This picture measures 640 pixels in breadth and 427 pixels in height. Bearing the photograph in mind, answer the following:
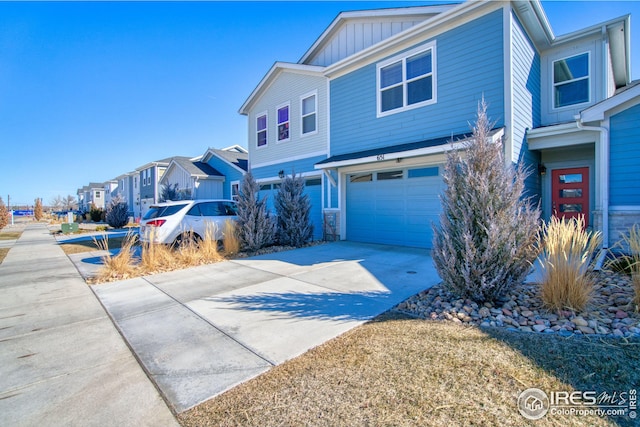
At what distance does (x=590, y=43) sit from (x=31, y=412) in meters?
13.1

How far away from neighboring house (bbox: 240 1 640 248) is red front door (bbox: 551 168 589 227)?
30 mm

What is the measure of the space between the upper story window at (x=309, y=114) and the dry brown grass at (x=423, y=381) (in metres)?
10.0

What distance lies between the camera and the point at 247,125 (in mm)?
15461

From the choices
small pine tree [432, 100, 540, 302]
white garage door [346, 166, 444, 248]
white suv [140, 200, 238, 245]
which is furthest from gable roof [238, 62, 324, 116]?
small pine tree [432, 100, 540, 302]

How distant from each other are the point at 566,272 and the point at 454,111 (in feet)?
17.8

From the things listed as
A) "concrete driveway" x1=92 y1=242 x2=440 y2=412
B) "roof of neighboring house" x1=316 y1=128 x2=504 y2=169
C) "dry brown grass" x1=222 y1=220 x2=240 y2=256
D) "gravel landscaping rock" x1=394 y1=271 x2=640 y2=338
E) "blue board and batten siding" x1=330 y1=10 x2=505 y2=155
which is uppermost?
"blue board and batten siding" x1=330 y1=10 x2=505 y2=155

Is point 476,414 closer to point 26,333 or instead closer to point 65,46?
point 26,333

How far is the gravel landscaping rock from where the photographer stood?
315 centimetres

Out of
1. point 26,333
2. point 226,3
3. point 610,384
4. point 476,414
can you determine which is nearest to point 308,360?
point 476,414

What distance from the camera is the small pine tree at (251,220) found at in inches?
352

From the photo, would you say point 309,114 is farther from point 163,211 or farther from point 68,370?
point 68,370

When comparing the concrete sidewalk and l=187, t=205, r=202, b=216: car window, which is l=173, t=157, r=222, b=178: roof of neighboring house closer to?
l=187, t=205, r=202, b=216: car window

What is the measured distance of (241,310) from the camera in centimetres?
421

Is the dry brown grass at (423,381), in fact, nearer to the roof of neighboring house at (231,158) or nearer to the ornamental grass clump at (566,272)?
the ornamental grass clump at (566,272)
